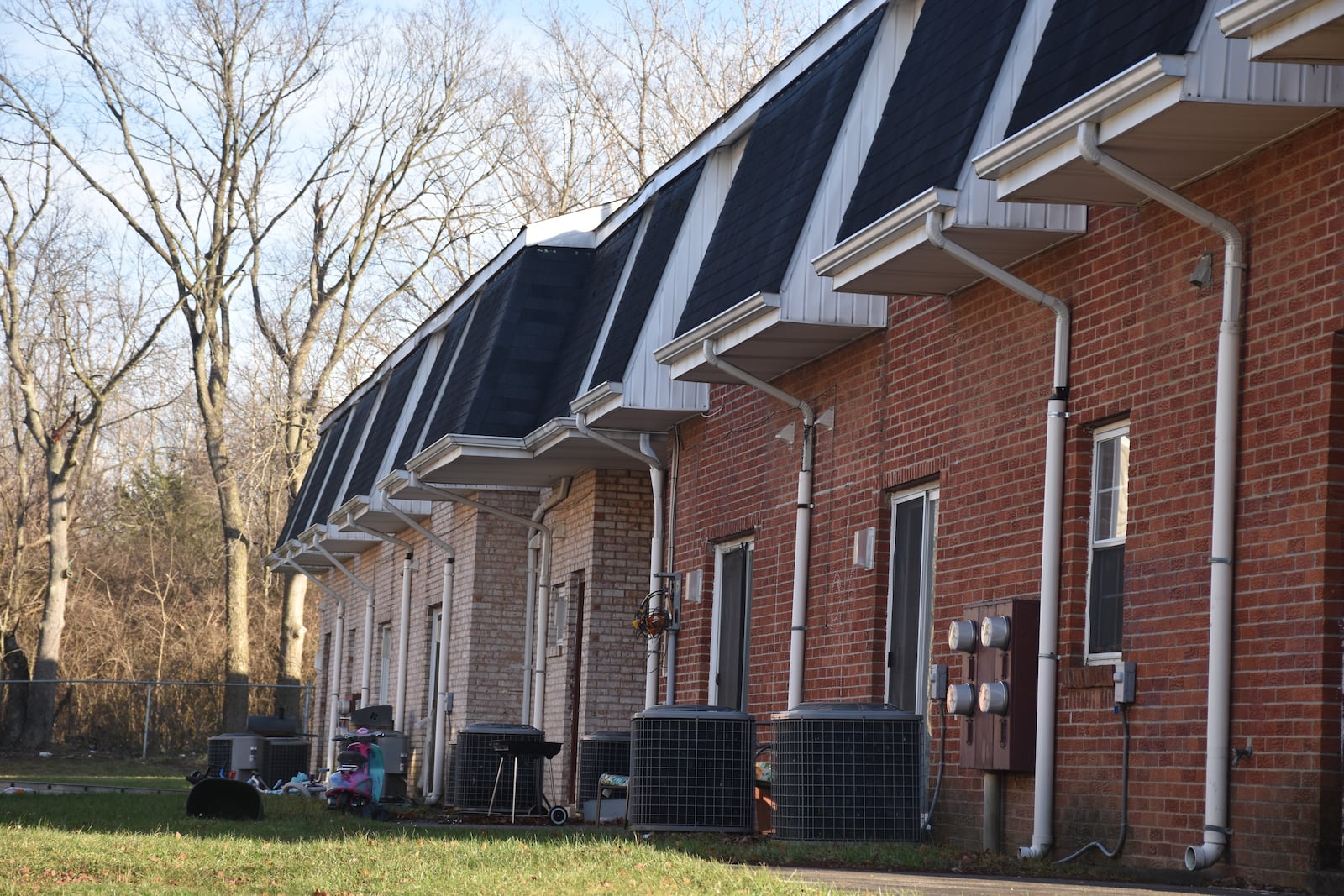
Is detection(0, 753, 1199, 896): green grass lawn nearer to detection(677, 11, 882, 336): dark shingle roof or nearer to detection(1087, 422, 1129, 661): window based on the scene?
detection(1087, 422, 1129, 661): window

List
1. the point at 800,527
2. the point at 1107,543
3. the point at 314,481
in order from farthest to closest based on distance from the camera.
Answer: the point at 314,481 → the point at 800,527 → the point at 1107,543

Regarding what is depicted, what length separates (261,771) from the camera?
26078 mm

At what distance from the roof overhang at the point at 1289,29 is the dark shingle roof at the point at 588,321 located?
11080 millimetres

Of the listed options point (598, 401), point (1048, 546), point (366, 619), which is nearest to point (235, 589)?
point (366, 619)

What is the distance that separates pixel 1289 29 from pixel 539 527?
14.3 metres

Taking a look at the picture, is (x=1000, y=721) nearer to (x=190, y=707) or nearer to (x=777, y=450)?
(x=777, y=450)

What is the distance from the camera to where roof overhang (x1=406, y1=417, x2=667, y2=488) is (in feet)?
57.1

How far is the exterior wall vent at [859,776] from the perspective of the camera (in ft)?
35.3

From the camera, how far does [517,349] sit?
63.9ft

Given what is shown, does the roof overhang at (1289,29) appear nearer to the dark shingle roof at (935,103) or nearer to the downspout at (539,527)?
the dark shingle roof at (935,103)

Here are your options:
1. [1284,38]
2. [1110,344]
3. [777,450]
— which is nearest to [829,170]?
[777,450]

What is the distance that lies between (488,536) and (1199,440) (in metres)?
13.3

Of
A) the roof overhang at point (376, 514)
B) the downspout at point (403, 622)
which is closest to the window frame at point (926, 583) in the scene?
the roof overhang at point (376, 514)

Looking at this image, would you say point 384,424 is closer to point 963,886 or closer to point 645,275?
point 645,275
